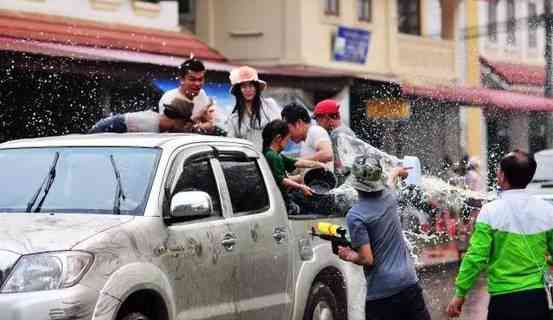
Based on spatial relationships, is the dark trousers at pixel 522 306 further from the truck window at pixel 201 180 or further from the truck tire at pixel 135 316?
the truck window at pixel 201 180

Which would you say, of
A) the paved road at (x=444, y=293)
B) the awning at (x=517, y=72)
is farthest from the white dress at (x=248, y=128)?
the awning at (x=517, y=72)

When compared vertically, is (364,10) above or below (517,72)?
above

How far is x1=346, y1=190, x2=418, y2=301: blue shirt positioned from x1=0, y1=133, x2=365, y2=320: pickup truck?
3.20 ft

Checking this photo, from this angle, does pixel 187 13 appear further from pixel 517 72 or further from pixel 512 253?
pixel 512 253

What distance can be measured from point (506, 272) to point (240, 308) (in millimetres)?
2050

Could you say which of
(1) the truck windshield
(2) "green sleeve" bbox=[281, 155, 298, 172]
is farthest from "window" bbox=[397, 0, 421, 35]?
(1) the truck windshield

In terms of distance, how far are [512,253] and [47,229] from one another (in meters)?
2.51

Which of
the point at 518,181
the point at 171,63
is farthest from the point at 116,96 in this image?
the point at 518,181

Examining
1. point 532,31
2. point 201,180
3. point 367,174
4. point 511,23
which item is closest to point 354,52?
point 511,23

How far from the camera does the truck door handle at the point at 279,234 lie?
9.73 metres

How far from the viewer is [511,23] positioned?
46.0 metres

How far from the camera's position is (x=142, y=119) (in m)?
11.2

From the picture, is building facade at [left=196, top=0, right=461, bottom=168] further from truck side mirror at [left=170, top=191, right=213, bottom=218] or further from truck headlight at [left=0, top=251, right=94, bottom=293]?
truck headlight at [left=0, top=251, right=94, bottom=293]

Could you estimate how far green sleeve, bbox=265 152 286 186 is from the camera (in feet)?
36.1
